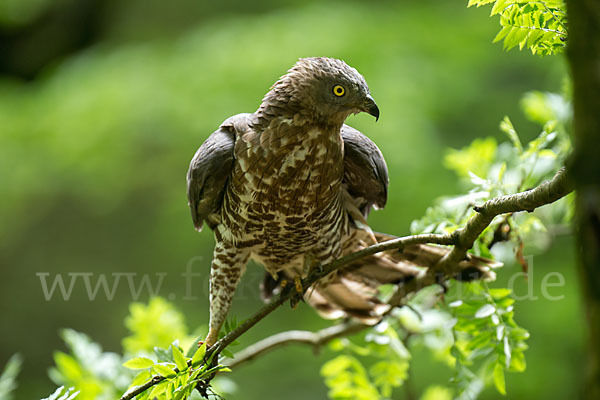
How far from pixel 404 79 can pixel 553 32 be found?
396 centimetres

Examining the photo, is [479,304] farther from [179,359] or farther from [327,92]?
[179,359]

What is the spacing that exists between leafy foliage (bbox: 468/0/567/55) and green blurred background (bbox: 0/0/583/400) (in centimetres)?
325

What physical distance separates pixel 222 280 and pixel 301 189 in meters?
0.69

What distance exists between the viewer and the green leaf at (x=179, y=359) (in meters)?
1.89

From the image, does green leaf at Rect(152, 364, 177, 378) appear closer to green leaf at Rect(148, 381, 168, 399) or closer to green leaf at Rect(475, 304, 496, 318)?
green leaf at Rect(148, 381, 168, 399)

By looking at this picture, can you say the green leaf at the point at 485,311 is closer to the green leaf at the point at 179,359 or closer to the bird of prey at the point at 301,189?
the bird of prey at the point at 301,189

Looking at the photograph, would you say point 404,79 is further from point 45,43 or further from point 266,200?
point 45,43

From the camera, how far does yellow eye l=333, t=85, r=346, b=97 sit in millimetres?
2309

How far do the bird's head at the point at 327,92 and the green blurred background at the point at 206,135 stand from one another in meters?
2.59

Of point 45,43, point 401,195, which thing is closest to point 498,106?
point 401,195

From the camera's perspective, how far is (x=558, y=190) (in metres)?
1.49

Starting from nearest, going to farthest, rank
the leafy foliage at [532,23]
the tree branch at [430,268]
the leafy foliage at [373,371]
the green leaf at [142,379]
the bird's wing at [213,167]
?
the tree branch at [430,268] → the leafy foliage at [532,23] → the green leaf at [142,379] → the bird's wing at [213,167] → the leafy foliage at [373,371]

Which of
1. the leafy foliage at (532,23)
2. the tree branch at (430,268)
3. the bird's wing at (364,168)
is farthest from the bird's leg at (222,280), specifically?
the leafy foliage at (532,23)

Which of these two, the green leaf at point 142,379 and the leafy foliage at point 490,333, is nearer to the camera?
the green leaf at point 142,379
